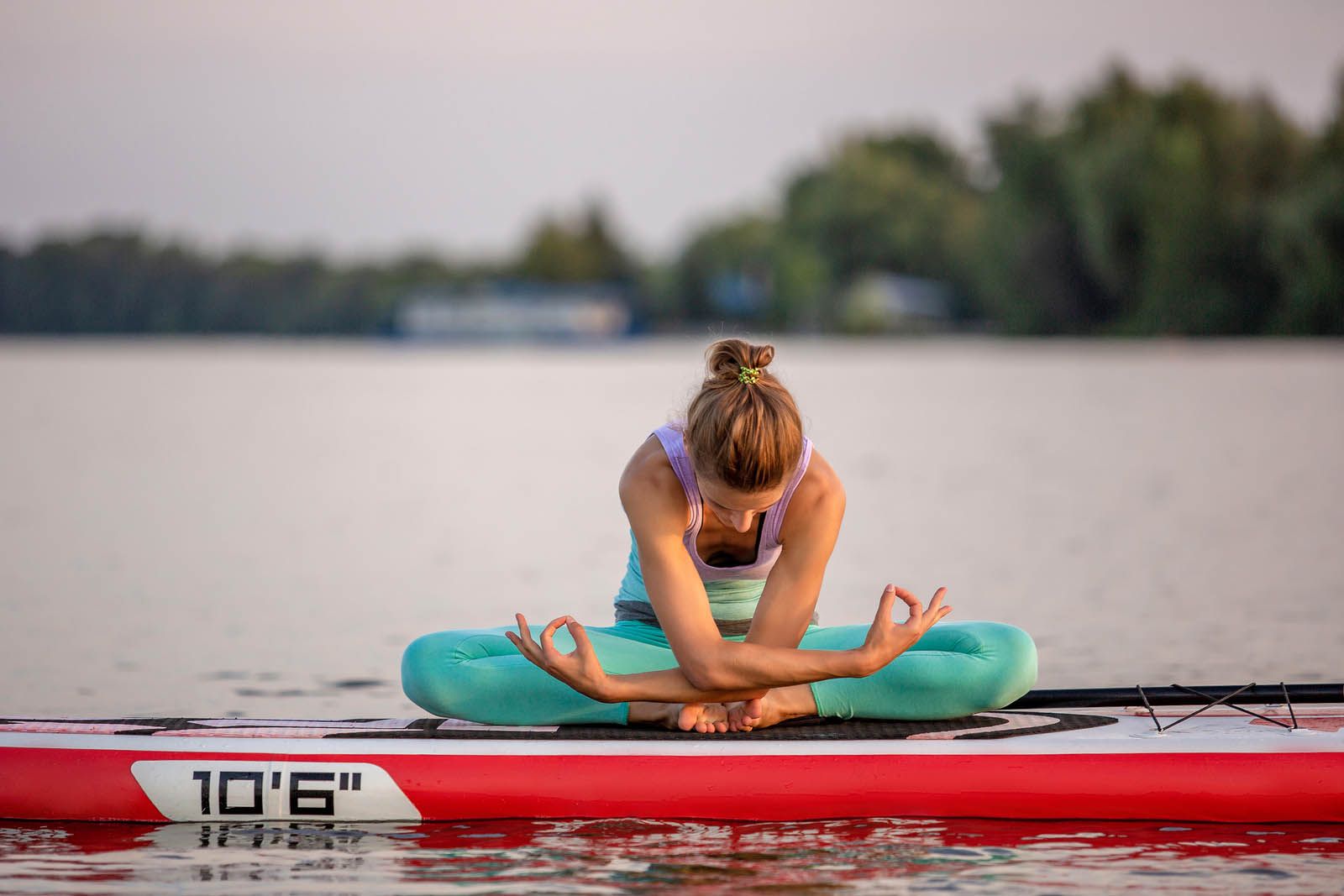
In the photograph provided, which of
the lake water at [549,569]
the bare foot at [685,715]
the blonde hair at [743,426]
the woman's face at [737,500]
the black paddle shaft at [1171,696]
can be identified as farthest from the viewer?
the black paddle shaft at [1171,696]

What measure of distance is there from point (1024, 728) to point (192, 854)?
8.76 feet

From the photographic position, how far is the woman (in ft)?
14.8

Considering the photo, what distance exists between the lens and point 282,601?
10.9 m

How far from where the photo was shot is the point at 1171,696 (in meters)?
5.70

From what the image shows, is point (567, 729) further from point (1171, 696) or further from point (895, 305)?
point (895, 305)

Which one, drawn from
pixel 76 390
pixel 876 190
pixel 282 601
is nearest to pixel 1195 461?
pixel 282 601

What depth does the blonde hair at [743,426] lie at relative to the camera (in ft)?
14.4

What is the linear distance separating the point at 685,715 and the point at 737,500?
0.96 m

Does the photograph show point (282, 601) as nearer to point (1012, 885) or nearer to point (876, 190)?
point (1012, 885)

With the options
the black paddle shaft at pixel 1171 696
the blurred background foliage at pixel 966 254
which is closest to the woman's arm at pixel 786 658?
the black paddle shaft at pixel 1171 696

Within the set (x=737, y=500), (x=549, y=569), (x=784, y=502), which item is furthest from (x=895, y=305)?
(x=737, y=500)

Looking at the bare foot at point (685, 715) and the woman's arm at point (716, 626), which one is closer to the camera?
the woman's arm at point (716, 626)

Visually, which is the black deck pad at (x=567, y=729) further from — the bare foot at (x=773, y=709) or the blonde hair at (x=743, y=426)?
the blonde hair at (x=743, y=426)

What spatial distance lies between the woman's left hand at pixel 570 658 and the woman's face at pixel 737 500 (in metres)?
0.57
